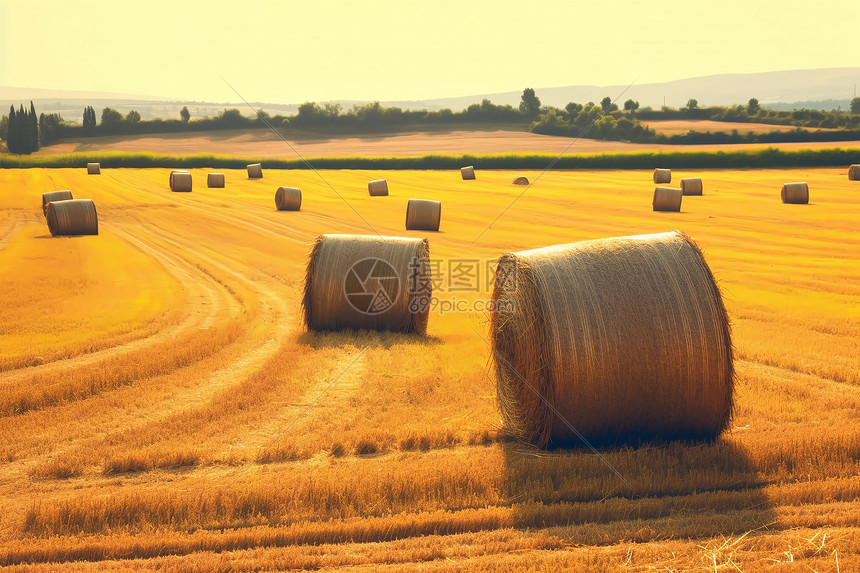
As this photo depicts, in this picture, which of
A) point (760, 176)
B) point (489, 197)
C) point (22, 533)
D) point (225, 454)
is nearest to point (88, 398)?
point (225, 454)

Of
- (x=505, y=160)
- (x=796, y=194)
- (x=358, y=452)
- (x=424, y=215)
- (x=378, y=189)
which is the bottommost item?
(x=358, y=452)

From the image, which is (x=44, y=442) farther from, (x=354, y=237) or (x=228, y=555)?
(x=354, y=237)

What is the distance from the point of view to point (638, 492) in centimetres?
615

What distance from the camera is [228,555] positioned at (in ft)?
17.3

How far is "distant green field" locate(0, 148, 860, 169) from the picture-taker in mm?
52469

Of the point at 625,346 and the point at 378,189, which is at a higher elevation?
the point at 378,189

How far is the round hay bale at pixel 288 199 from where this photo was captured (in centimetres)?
3200

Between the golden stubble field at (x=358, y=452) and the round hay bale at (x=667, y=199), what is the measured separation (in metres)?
13.2

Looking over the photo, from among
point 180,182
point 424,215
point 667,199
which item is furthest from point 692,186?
point 180,182

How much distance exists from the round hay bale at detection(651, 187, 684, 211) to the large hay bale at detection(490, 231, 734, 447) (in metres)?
24.3

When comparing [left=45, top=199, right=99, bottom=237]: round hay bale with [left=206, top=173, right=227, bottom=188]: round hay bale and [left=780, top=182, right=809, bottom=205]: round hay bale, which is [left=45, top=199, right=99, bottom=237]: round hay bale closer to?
[left=206, top=173, right=227, bottom=188]: round hay bale

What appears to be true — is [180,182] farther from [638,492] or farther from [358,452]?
[638,492]

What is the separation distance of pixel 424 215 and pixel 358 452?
Result: 18.5 m

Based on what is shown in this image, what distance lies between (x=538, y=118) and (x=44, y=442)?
274 ft
